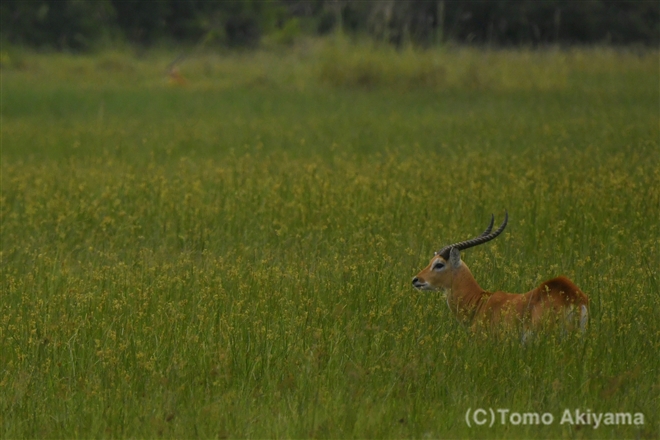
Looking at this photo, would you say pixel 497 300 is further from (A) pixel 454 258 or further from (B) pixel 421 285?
(B) pixel 421 285

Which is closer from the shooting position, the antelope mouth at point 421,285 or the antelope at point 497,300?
the antelope at point 497,300

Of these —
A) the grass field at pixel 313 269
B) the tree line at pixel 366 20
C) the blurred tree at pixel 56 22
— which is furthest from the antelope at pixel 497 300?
the blurred tree at pixel 56 22

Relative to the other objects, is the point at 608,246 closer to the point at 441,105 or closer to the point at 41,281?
the point at 41,281

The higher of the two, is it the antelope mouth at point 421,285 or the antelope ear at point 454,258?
the antelope ear at point 454,258

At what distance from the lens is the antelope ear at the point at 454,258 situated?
540 centimetres

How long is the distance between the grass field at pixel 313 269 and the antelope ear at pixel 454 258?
10.6 inches

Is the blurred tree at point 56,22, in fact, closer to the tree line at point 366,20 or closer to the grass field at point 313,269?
the tree line at point 366,20

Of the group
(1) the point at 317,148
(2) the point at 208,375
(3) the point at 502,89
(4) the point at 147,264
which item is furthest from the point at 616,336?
(3) the point at 502,89

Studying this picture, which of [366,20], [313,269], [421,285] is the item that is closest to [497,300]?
[421,285]

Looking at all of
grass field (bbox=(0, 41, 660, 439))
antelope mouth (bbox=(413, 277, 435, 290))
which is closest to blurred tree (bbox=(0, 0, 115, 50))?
grass field (bbox=(0, 41, 660, 439))

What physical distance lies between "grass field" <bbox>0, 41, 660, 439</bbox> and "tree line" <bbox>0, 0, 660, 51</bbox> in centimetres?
1689

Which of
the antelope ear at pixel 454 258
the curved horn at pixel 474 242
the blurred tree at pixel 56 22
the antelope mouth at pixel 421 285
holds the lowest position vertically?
the blurred tree at pixel 56 22

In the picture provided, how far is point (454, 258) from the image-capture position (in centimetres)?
542

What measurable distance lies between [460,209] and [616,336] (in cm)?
351
